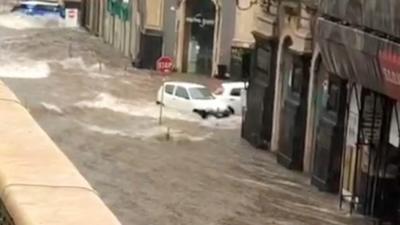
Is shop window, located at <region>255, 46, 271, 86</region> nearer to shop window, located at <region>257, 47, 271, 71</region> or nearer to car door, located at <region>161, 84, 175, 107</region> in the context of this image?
shop window, located at <region>257, 47, 271, 71</region>

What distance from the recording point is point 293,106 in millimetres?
31906

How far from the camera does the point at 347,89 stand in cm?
2822

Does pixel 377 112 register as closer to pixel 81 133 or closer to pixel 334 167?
pixel 334 167

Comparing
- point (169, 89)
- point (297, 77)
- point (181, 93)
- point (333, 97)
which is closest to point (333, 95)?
point (333, 97)

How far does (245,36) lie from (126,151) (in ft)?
61.0

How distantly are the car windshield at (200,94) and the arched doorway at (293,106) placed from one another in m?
8.31

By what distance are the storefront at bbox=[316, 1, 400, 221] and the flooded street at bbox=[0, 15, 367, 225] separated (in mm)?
804

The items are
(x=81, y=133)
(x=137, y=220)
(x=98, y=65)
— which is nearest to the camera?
(x=137, y=220)

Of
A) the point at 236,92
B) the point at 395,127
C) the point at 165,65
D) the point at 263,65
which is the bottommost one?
the point at 165,65

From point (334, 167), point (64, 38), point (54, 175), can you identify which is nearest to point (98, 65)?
point (64, 38)

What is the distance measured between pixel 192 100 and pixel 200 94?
59 centimetres

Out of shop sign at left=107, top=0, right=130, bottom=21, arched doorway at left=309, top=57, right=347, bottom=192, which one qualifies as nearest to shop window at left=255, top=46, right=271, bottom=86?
arched doorway at left=309, top=57, right=347, bottom=192

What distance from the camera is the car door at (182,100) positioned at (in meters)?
41.2

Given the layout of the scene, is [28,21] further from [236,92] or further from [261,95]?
[261,95]
